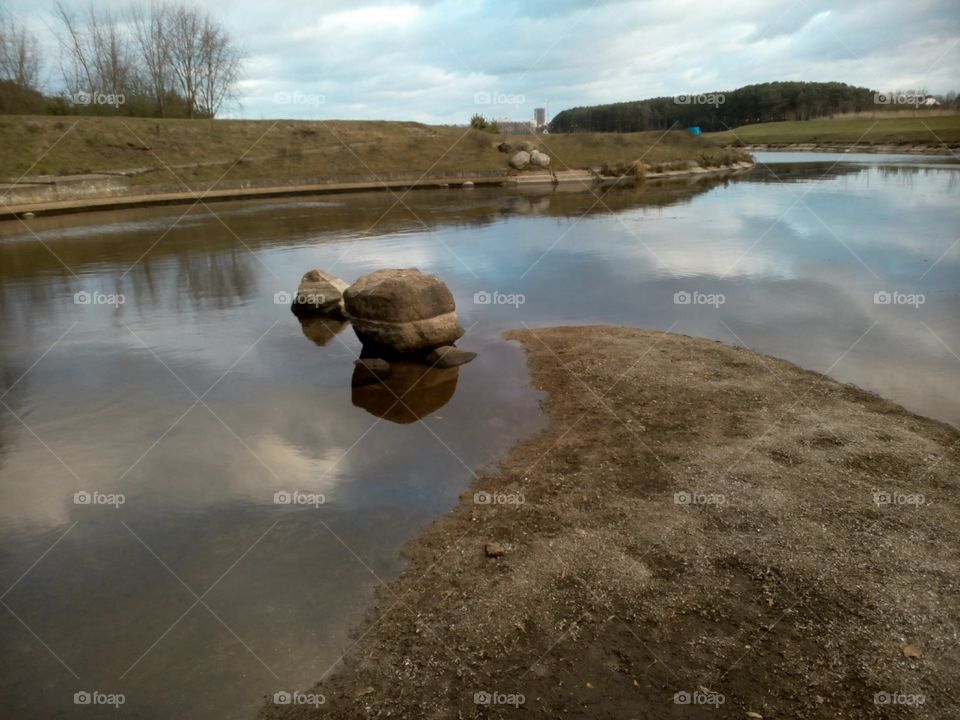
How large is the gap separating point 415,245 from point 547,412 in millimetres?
18253

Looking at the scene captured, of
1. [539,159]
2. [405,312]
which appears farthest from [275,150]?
[405,312]

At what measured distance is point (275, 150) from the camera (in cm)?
6012

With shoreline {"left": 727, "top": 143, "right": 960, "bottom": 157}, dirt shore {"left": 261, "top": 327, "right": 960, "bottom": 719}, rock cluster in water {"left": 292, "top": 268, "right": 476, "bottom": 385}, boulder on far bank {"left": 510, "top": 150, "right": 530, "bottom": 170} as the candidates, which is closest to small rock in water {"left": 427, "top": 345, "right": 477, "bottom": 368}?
rock cluster in water {"left": 292, "top": 268, "right": 476, "bottom": 385}

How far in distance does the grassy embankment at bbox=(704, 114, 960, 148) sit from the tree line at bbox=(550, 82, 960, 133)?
456 cm

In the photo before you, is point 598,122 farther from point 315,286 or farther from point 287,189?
Result: point 315,286

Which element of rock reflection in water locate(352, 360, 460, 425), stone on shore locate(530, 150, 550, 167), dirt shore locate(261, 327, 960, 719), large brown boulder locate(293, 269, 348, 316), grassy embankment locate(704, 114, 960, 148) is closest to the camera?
dirt shore locate(261, 327, 960, 719)

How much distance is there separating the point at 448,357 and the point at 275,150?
53469 mm

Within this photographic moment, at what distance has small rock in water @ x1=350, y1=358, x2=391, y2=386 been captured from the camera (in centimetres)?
1329

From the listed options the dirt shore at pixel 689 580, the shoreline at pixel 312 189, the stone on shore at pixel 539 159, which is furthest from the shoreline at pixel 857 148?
the dirt shore at pixel 689 580

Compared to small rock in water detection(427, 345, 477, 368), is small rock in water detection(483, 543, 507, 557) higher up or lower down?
lower down

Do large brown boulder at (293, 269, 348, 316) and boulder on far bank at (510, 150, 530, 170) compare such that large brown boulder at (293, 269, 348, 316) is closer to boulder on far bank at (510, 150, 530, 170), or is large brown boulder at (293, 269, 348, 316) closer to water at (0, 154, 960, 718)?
water at (0, 154, 960, 718)

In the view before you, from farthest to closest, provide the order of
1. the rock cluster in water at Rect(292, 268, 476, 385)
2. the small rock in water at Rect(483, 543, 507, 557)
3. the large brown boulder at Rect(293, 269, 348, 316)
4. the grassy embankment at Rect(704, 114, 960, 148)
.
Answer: the grassy embankment at Rect(704, 114, 960, 148) → the large brown boulder at Rect(293, 269, 348, 316) → the rock cluster in water at Rect(292, 268, 476, 385) → the small rock in water at Rect(483, 543, 507, 557)

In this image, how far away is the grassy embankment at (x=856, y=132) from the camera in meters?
86.5

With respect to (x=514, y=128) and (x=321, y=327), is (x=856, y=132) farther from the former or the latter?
(x=321, y=327)
